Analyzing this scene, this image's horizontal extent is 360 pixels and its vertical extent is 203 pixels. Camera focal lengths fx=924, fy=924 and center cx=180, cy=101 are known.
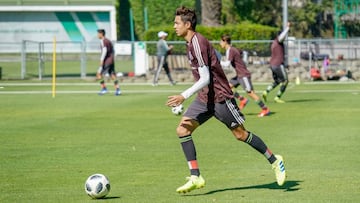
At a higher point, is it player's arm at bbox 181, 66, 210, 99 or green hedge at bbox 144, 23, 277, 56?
player's arm at bbox 181, 66, 210, 99

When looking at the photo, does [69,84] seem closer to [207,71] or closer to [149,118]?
[149,118]

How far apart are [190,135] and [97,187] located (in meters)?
1.33

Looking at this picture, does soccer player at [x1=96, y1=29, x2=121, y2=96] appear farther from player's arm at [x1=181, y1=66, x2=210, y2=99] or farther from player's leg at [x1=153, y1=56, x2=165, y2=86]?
player's arm at [x1=181, y1=66, x2=210, y2=99]

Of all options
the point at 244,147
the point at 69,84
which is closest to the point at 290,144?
the point at 244,147

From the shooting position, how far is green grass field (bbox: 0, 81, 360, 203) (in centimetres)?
1081

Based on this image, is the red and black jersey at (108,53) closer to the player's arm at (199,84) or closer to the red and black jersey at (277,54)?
the red and black jersey at (277,54)

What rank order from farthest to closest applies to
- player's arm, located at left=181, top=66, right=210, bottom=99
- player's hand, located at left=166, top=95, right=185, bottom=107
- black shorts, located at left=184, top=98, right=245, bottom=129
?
black shorts, located at left=184, top=98, right=245, bottom=129 → player's arm, located at left=181, top=66, right=210, bottom=99 → player's hand, located at left=166, top=95, right=185, bottom=107

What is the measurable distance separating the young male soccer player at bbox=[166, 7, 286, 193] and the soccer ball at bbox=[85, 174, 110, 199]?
2.76 ft

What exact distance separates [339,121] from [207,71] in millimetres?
9519

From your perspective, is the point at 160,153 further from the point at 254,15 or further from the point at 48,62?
the point at 254,15

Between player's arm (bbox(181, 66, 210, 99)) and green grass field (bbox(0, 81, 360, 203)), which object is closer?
player's arm (bbox(181, 66, 210, 99))

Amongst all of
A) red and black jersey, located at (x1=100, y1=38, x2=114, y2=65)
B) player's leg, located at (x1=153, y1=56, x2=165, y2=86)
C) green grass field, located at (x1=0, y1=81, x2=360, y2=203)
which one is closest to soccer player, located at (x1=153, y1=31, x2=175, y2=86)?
player's leg, located at (x1=153, y1=56, x2=165, y2=86)

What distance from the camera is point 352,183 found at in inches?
444

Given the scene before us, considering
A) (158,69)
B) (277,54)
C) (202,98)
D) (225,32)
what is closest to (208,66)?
(202,98)
